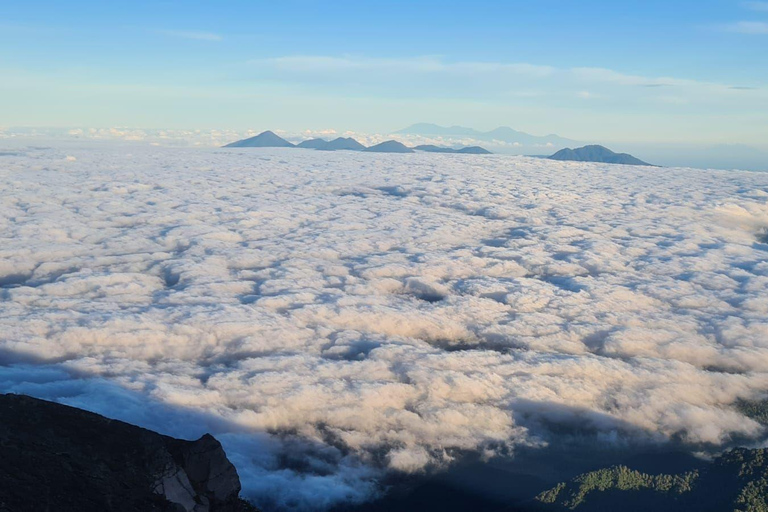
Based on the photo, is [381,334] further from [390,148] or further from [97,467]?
[390,148]

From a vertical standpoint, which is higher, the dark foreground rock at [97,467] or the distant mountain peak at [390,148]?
the distant mountain peak at [390,148]

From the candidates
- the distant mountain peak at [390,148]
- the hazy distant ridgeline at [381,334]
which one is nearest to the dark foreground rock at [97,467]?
the hazy distant ridgeline at [381,334]

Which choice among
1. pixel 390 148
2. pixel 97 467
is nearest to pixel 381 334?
pixel 97 467

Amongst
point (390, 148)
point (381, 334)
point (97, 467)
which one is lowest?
point (381, 334)

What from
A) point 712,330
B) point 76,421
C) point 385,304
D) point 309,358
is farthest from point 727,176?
point 76,421

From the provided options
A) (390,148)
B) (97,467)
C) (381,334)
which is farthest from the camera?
(390,148)

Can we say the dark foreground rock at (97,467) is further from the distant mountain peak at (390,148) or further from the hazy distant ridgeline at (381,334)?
the distant mountain peak at (390,148)

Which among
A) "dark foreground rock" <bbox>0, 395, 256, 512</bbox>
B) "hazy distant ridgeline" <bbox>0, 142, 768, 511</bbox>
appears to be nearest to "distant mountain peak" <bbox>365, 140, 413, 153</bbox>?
"hazy distant ridgeline" <bbox>0, 142, 768, 511</bbox>

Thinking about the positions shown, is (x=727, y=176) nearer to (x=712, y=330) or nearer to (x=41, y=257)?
(x=712, y=330)
